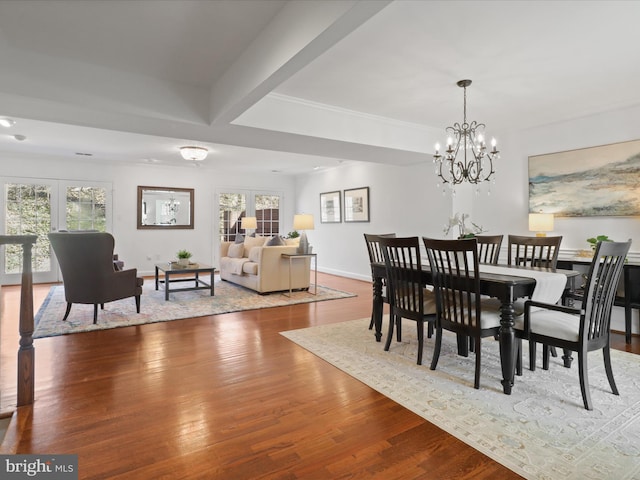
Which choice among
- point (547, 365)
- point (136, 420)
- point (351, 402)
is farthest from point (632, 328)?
point (136, 420)

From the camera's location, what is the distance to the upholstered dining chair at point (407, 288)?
289 centimetres

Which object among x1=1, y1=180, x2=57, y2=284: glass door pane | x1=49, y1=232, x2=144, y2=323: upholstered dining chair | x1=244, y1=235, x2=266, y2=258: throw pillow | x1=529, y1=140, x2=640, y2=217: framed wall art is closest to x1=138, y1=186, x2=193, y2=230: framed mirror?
x1=1, y1=180, x2=57, y2=284: glass door pane

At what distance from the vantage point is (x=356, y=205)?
7.63 m

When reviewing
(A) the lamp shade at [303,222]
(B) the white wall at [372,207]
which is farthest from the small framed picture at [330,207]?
(A) the lamp shade at [303,222]

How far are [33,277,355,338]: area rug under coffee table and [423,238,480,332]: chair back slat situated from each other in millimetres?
2786

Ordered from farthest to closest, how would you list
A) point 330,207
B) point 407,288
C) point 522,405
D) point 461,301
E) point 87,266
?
point 330,207
point 87,266
point 407,288
point 461,301
point 522,405

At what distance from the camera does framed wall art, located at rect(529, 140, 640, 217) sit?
153 inches

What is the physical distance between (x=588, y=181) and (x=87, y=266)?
18.8 feet

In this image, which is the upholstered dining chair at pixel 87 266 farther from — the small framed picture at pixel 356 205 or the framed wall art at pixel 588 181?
the framed wall art at pixel 588 181

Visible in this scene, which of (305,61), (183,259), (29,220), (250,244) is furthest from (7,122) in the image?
(305,61)

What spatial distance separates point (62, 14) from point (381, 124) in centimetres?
330

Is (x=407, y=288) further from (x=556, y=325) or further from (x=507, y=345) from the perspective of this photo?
(x=556, y=325)

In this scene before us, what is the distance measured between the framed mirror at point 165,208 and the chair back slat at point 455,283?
7.05 metres

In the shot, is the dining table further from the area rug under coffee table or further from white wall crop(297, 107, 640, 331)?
the area rug under coffee table
